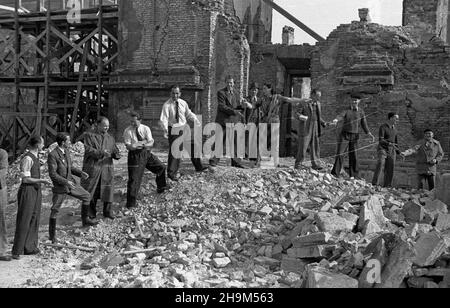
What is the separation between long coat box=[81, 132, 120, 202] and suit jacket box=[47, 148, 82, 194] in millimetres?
460

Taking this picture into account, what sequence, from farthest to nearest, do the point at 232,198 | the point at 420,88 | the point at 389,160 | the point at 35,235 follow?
the point at 420,88, the point at 389,160, the point at 232,198, the point at 35,235

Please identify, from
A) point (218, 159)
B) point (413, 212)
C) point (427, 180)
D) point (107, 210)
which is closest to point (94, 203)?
point (107, 210)

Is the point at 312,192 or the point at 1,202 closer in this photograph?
the point at 1,202

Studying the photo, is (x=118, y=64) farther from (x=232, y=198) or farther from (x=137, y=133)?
(x=232, y=198)

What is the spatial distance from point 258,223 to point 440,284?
278 cm

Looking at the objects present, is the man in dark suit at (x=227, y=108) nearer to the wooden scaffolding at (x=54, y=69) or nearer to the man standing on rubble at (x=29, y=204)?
the man standing on rubble at (x=29, y=204)

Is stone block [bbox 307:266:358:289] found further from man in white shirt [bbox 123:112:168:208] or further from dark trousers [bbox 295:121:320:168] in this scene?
dark trousers [bbox 295:121:320:168]

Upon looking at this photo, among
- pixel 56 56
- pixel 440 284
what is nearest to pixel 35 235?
pixel 440 284

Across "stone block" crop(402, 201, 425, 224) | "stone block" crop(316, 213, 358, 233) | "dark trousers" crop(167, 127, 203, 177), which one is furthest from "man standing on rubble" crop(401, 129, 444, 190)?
"dark trousers" crop(167, 127, 203, 177)

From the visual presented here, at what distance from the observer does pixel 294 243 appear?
6.42m

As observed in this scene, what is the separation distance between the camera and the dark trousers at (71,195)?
728 centimetres

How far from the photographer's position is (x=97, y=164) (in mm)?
7859

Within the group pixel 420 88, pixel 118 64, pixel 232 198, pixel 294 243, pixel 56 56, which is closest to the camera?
pixel 294 243
